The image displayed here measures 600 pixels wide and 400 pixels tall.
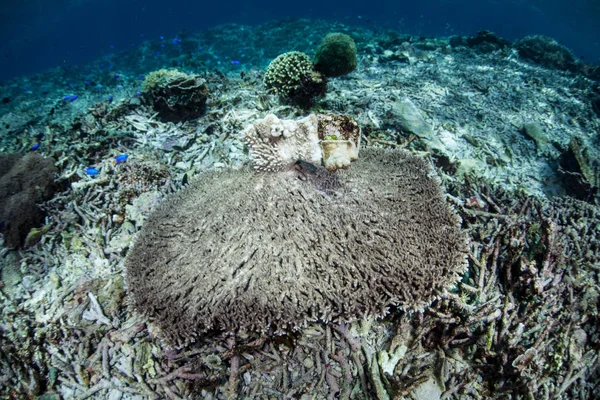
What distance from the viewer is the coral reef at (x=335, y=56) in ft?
28.4

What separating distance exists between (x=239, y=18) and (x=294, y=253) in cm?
8204

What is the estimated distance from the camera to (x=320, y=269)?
8.89 feet

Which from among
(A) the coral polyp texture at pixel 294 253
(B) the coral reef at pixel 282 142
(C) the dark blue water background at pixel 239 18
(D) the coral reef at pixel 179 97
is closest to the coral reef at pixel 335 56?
(D) the coral reef at pixel 179 97

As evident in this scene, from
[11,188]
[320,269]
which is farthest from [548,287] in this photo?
[11,188]

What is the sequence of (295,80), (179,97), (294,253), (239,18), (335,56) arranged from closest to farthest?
(294,253), (179,97), (295,80), (335,56), (239,18)

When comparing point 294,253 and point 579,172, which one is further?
point 579,172

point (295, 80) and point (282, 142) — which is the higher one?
point (282, 142)

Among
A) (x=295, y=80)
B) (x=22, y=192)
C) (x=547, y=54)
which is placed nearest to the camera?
(x=22, y=192)

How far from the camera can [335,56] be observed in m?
8.65

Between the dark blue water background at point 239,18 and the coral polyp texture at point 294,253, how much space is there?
7963cm

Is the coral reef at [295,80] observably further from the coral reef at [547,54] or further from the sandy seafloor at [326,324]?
the coral reef at [547,54]

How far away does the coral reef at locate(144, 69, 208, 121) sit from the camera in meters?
6.76

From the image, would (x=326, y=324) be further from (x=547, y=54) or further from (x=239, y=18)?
(x=239, y=18)

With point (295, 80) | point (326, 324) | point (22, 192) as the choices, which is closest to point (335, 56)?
point (295, 80)
